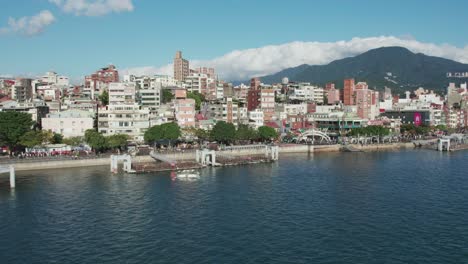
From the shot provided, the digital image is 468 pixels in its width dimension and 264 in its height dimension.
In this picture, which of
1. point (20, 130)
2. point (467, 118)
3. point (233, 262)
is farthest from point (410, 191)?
point (467, 118)

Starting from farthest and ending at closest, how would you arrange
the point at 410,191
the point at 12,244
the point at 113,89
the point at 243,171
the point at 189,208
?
1. the point at 113,89
2. the point at 243,171
3. the point at 410,191
4. the point at 189,208
5. the point at 12,244

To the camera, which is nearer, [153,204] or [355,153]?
[153,204]

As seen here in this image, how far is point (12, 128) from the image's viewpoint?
2346 inches

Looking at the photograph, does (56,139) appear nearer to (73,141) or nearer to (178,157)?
(73,141)

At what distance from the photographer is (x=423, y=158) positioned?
70938mm

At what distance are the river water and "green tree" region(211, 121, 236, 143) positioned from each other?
69.4ft

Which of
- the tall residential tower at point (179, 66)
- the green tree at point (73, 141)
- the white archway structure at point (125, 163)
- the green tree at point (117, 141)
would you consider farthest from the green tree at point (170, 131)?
the tall residential tower at point (179, 66)

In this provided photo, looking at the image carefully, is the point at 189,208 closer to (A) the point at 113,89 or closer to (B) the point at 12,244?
(B) the point at 12,244

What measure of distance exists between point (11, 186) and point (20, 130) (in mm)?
18005

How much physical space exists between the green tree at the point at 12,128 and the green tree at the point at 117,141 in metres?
10.4

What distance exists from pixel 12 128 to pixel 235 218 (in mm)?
38406

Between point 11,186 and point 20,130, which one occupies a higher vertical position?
point 20,130

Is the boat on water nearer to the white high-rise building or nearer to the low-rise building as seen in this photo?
the white high-rise building

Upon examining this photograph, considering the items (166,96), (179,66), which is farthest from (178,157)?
(179,66)
